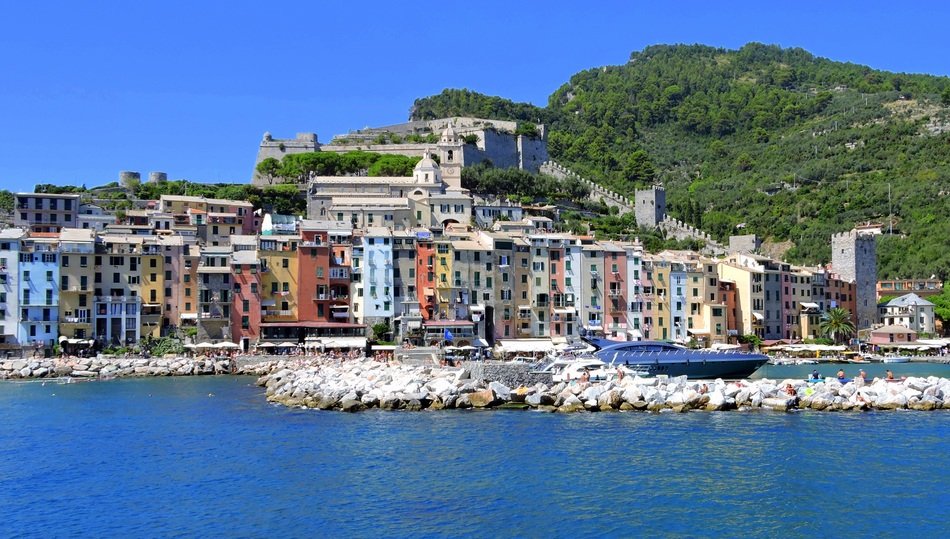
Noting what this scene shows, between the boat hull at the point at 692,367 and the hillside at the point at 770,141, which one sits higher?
the hillside at the point at 770,141

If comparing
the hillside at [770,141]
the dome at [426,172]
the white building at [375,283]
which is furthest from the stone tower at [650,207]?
the white building at [375,283]

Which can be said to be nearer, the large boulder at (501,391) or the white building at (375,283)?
the large boulder at (501,391)

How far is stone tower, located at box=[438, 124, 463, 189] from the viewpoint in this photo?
95.1 meters

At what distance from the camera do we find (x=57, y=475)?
27500mm

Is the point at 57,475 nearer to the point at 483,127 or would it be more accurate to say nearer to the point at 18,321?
the point at 18,321

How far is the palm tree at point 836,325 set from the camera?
74.7m

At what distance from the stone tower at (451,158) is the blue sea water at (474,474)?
5844cm

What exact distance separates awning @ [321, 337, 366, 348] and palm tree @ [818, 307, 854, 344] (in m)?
34.3

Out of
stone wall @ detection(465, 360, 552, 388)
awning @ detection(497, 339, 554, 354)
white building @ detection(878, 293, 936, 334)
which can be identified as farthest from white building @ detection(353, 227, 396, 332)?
white building @ detection(878, 293, 936, 334)

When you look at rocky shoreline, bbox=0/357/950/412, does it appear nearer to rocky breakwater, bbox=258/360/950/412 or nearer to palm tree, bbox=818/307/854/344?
rocky breakwater, bbox=258/360/950/412

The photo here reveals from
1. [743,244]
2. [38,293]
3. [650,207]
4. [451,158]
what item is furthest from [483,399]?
[650,207]

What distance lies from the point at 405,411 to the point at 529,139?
76.7 meters

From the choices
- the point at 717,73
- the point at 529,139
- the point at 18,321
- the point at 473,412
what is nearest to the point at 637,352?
the point at 473,412

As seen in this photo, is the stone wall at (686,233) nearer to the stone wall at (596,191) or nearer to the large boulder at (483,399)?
the stone wall at (596,191)
